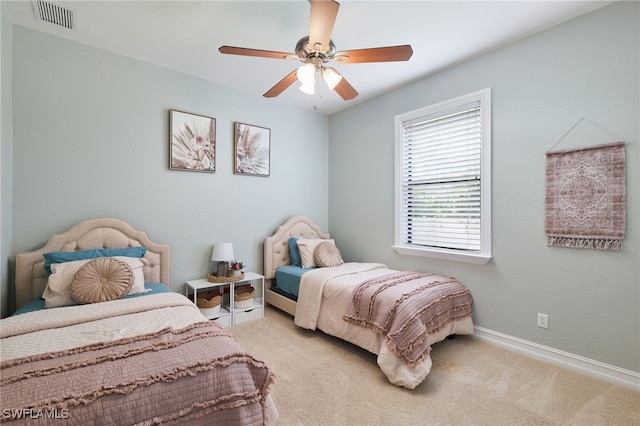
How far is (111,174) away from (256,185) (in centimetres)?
153

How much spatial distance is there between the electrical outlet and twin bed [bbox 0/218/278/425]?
7.58 ft

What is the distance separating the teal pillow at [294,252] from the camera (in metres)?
3.65

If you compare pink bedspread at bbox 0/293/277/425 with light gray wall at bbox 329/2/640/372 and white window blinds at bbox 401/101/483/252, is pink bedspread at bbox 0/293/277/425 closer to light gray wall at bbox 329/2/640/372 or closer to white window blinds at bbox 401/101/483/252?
light gray wall at bbox 329/2/640/372

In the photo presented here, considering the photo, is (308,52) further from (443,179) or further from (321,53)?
(443,179)

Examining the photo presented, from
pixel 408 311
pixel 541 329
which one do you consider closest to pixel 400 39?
→ pixel 408 311

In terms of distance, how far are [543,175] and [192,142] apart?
3423 millimetres

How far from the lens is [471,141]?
2914mm

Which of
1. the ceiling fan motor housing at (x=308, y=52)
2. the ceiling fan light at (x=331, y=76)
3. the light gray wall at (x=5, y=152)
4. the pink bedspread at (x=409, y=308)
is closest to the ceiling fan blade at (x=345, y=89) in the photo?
the ceiling fan light at (x=331, y=76)

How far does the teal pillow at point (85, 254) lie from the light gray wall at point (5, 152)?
0.25 meters

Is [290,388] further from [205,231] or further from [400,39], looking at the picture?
[400,39]

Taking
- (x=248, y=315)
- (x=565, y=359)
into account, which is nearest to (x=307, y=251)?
(x=248, y=315)

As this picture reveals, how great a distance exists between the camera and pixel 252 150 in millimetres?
3637

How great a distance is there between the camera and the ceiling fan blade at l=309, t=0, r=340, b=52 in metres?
1.53

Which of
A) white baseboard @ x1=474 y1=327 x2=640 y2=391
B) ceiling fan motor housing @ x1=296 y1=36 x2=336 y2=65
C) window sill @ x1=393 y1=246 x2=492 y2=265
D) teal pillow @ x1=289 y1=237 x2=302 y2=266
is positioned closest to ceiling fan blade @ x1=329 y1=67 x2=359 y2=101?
ceiling fan motor housing @ x1=296 y1=36 x2=336 y2=65
